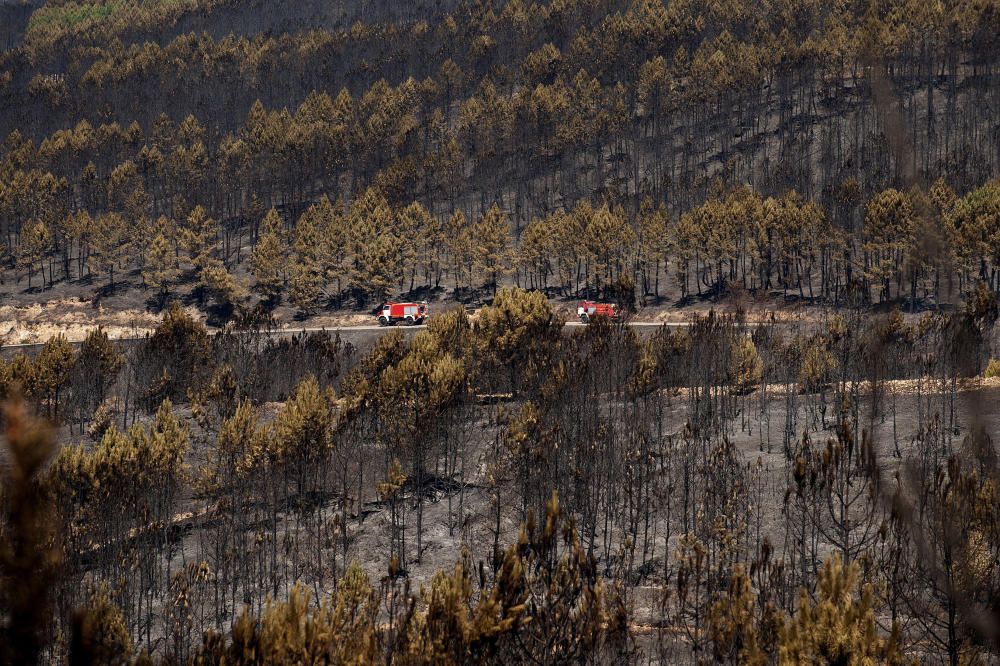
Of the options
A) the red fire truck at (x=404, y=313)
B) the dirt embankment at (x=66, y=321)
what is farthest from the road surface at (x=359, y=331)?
the dirt embankment at (x=66, y=321)

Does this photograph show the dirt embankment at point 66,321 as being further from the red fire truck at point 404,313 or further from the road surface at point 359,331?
the red fire truck at point 404,313

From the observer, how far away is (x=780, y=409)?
59.7 metres

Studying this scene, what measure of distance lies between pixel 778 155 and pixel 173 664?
13391 cm

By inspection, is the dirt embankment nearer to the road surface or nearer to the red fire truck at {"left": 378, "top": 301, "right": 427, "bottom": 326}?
the road surface

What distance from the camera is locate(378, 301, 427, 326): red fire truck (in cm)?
10300

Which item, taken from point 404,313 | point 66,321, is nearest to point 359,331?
point 404,313

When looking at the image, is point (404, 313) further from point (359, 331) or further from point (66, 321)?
point (66, 321)

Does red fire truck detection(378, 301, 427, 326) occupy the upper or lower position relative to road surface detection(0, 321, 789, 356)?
upper

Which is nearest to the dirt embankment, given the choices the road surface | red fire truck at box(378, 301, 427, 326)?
the road surface

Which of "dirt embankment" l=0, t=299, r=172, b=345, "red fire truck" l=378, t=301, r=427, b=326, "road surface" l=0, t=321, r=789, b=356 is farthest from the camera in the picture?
"dirt embankment" l=0, t=299, r=172, b=345

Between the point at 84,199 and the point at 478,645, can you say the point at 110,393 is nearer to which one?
the point at 478,645

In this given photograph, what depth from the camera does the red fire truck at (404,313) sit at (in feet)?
338

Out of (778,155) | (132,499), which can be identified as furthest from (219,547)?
(778,155)

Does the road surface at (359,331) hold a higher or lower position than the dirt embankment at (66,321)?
lower
